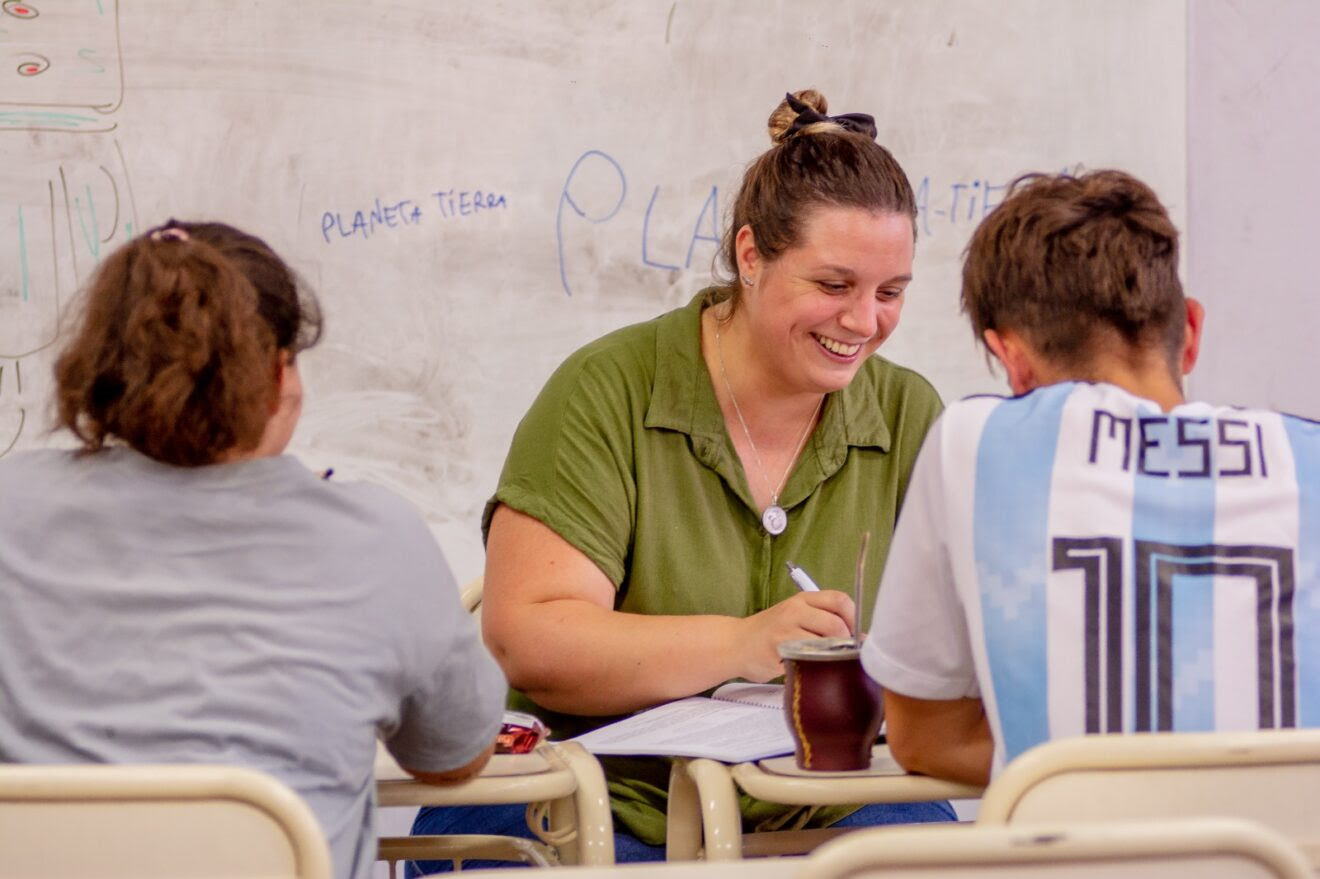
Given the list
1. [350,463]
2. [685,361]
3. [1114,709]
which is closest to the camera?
[1114,709]

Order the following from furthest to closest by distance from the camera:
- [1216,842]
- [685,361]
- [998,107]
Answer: [998,107], [685,361], [1216,842]

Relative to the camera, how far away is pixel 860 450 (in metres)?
2.04

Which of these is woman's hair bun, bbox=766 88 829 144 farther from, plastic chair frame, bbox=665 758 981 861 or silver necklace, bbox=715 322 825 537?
plastic chair frame, bbox=665 758 981 861

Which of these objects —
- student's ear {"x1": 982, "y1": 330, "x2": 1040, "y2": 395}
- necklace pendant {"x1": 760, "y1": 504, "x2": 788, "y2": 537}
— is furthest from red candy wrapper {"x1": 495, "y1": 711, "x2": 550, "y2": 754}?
student's ear {"x1": 982, "y1": 330, "x2": 1040, "y2": 395}

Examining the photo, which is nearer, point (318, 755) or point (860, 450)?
point (318, 755)

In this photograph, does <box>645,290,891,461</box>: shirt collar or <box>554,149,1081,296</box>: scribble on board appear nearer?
<box>645,290,891,461</box>: shirt collar

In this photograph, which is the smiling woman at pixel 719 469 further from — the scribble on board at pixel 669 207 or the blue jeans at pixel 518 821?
the scribble on board at pixel 669 207

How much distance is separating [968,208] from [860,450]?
120 centimetres

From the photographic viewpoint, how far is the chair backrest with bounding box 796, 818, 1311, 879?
83 cm

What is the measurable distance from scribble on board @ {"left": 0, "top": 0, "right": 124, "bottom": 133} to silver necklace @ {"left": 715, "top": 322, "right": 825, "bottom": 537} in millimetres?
1367

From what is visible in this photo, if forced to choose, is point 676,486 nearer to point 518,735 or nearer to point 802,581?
point 802,581

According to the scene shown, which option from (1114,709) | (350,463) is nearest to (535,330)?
(350,463)

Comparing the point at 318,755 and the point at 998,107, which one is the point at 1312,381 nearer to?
the point at 998,107

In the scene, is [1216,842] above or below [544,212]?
below
